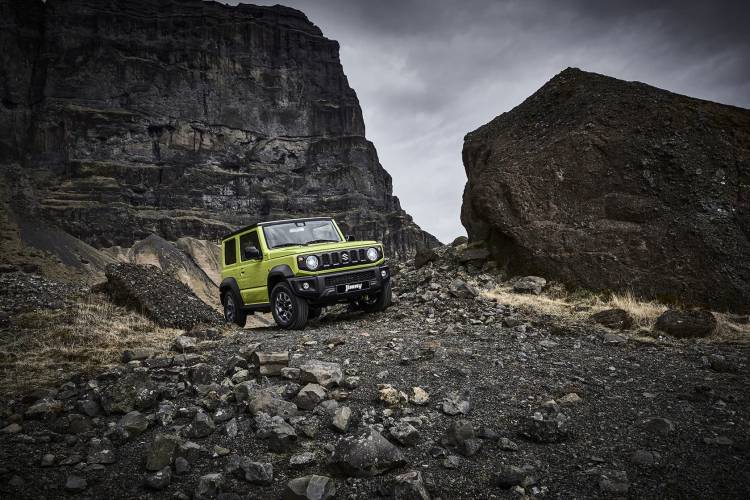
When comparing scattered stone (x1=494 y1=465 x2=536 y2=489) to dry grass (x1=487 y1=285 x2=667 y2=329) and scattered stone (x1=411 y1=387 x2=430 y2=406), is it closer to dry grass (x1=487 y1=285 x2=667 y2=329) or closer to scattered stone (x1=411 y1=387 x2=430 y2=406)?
scattered stone (x1=411 y1=387 x2=430 y2=406)

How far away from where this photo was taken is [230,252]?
10539 mm

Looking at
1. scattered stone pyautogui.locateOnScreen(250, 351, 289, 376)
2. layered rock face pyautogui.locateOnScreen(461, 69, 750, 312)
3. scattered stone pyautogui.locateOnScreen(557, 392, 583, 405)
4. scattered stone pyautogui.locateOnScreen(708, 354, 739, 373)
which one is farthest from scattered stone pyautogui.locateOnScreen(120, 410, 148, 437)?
layered rock face pyautogui.locateOnScreen(461, 69, 750, 312)

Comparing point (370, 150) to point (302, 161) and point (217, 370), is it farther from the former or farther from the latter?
point (217, 370)

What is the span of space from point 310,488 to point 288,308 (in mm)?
5716

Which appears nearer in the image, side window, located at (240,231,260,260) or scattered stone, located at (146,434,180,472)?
scattered stone, located at (146,434,180,472)

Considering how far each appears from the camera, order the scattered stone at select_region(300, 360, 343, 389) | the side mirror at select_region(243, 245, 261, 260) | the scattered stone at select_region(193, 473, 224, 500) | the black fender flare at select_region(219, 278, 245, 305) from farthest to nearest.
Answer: the black fender flare at select_region(219, 278, 245, 305)
the side mirror at select_region(243, 245, 261, 260)
the scattered stone at select_region(300, 360, 343, 389)
the scattered stone at select_region(193, 473, 224, 500)

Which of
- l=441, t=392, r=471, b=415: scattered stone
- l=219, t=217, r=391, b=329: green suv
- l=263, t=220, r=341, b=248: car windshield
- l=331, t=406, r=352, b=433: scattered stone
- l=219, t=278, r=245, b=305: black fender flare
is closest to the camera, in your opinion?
l=331, t=406, r=352, b=433: scattered stone

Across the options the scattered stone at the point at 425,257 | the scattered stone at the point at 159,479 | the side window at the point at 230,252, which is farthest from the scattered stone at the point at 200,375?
the scattered stone at the point at 425,257

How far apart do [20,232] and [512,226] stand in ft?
143

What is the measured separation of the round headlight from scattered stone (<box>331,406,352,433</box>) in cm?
442

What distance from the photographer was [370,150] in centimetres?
13288

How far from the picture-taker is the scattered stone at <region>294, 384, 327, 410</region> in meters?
3.96

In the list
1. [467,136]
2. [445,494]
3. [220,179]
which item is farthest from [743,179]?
[220,179]

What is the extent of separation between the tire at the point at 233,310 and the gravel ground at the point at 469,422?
3.96 m
